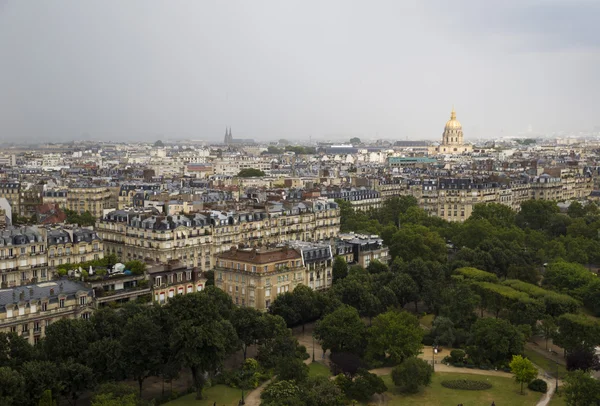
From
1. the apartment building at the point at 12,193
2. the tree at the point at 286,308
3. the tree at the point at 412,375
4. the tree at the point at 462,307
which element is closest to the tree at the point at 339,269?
the tree at the point at 286,308

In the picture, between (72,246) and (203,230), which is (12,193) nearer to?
(72,246)

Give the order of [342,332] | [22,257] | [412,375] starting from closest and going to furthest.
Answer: [412,375], [342,332], [22,257]

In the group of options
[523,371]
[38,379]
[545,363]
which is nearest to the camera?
[38,379]

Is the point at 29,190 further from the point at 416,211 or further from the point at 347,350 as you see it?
the point at 347,350

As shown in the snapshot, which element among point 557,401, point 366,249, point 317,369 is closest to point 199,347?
point 317,369

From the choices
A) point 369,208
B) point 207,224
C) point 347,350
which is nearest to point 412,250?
point 207,224

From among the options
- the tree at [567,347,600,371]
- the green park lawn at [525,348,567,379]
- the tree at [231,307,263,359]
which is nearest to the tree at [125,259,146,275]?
the tree at [231,307,263,359]
